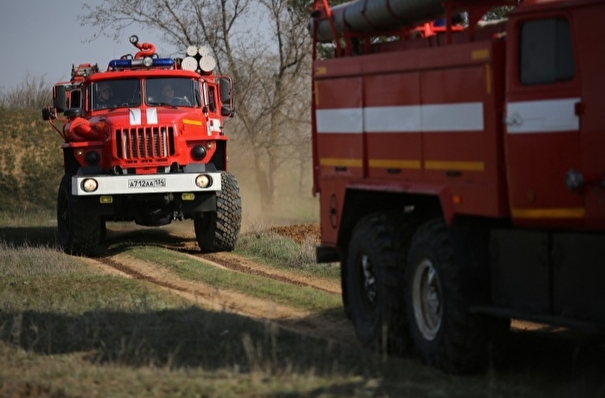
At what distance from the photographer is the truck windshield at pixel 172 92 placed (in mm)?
19922

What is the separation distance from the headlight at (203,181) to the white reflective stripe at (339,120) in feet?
24.7

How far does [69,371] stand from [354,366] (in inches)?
84.8

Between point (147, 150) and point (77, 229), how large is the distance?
1.64m

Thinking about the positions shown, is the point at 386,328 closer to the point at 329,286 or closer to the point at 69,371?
the point at 69,371

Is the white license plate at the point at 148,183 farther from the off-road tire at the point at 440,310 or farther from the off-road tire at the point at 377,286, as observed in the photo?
the off-road tire at the point at 440,310

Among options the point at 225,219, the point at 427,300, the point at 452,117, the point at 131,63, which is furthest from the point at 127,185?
the point at 452,117

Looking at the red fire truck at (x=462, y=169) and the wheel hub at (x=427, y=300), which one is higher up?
the red fire truck at (x=462, y=169)

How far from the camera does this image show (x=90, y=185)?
1900 centimetres

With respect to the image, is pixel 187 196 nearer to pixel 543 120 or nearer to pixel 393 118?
pixel 393 118

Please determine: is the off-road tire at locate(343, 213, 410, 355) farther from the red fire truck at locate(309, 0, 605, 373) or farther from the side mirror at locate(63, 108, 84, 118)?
the side mirror at locate(63, 108, 84, 118)

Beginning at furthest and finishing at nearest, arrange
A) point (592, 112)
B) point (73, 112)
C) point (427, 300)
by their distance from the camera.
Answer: point (73, 112) → point (427, 300) → point (592, 112)

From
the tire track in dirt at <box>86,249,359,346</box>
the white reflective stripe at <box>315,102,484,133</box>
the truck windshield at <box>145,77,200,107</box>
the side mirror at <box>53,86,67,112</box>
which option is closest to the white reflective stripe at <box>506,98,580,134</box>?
the white reflective stripe at <box>315,102,484,133</box>

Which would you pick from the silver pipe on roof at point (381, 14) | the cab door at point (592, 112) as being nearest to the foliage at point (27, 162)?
the silver pipe on roof at point (381, 14)

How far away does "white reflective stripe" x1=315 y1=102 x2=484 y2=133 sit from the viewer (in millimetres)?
9305
